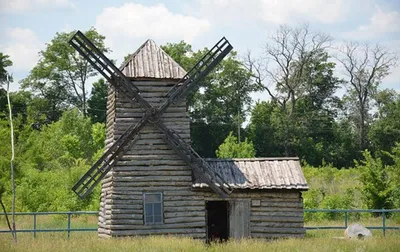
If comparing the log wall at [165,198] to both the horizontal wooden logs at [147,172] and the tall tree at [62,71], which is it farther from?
the tall tree at [62,71]

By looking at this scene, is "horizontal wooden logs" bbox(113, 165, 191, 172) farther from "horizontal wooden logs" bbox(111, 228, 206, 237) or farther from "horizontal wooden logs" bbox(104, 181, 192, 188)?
"horizontal wooden logs" bbox(111, 228, 206, 237)

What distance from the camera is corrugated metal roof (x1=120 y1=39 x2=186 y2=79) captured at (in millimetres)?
26047

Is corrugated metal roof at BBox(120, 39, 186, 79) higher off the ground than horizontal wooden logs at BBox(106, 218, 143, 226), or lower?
higher

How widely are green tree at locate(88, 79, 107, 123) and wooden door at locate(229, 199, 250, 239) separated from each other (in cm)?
3887

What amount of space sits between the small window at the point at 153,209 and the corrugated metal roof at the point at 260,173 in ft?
4.45

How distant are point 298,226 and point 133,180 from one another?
19.0 ft

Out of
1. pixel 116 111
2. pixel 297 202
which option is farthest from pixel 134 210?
pixel 297 202

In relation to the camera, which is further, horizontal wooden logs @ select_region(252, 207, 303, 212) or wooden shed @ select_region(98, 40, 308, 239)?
horizontal wooden logs @ select_region(252, 207, 303, 212)

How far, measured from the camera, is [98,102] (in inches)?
2488

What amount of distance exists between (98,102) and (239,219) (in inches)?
1557

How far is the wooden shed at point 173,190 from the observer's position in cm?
2514

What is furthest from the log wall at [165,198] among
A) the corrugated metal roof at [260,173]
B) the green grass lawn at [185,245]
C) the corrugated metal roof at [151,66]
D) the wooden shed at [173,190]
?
the green grass lawn at [185,245]

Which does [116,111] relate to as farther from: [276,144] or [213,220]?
[276,144]

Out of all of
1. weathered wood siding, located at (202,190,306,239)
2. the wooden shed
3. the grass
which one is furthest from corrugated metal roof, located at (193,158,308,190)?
the grass
